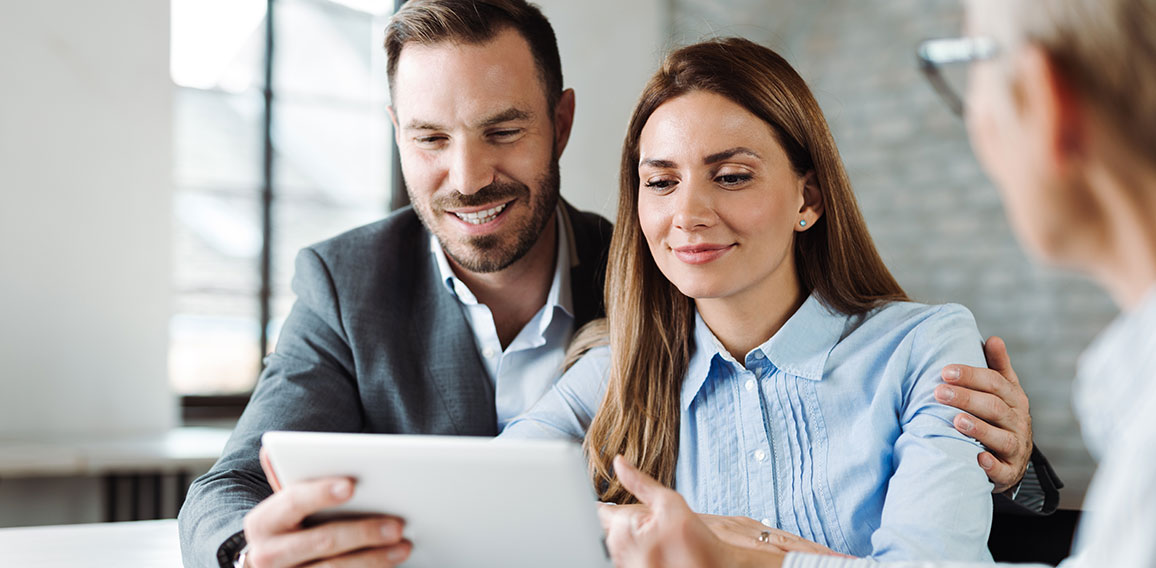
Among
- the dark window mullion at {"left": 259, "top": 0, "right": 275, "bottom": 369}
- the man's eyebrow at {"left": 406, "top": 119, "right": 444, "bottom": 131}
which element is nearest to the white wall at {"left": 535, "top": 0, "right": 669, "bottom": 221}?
the dark window mullion at {"left": 259, "top": 0, "right": 275, "bottom": 369}

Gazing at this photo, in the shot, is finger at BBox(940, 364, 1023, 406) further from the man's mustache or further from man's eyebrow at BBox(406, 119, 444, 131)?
man's eyebrow at BBox(406, 119, 444, 131)

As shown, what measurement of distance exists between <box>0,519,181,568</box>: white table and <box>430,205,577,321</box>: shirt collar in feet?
2.23

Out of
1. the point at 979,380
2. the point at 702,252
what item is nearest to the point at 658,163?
the point at 702,252

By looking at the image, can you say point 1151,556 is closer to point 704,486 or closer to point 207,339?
point 704,486

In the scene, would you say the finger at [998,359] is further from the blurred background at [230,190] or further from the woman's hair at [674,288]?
the blurred background at [230,190]

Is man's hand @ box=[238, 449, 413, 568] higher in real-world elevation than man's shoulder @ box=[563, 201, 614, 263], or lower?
lower

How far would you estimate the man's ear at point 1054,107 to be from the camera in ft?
2.10

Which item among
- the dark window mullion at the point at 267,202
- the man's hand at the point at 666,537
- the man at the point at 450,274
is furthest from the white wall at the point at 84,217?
the man's hand at the point at 666,537

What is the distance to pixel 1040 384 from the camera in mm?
5043

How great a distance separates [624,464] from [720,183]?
→ 26.4 inches

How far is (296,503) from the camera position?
1.06 metres

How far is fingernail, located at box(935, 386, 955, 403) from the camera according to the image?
137cm

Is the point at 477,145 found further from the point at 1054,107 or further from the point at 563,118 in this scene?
the point at 1054,107

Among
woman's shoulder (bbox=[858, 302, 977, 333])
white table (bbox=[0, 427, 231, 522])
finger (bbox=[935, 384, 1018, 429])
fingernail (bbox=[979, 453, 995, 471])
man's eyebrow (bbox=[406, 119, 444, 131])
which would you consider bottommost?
white table (bbox=[0, 427, 231, 522])
